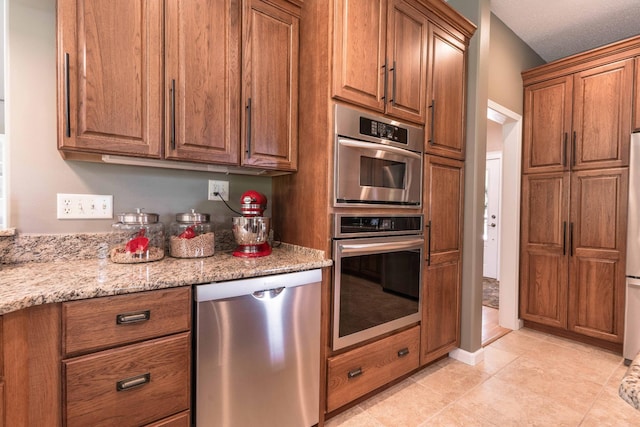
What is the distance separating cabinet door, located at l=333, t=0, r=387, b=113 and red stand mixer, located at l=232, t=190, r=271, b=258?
690 mm

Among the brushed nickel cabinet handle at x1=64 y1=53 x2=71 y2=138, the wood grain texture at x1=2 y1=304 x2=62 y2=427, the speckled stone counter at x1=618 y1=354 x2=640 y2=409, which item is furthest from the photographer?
the brushed nickel cabinet handle at x1=64 y1=53 x2=71 y2=138

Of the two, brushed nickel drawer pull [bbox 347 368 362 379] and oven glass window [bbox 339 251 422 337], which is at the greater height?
oven glass window [bbox 339 251 422 337]

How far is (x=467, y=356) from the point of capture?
7.60 feet

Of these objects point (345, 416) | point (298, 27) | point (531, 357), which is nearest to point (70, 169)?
point (298, 27)

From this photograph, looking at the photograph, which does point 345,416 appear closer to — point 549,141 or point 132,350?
point 132,350

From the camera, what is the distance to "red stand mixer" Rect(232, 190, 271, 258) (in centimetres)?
153

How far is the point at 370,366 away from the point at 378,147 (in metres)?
1.25

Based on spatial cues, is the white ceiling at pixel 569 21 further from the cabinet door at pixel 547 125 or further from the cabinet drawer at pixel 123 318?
the cabinet drawer at pixel 123 318

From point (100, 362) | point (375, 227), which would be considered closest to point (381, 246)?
point (375, 227)

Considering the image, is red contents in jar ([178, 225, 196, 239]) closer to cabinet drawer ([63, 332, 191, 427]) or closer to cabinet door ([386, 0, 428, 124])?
cabinet drawer ([63, 332, 191, 427])

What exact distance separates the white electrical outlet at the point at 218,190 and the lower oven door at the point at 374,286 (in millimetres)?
732

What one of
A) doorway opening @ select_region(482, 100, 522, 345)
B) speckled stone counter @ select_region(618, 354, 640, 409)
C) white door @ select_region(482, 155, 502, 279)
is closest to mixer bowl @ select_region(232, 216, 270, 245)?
speckled stone counter @ select_region(618, 354, 640, 409)

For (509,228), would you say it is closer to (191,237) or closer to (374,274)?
(374,274)

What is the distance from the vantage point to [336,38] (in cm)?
155
